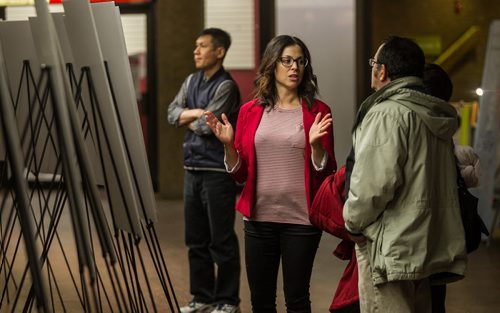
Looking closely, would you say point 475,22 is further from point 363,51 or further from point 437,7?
point 363,51

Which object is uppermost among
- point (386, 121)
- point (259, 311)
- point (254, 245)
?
point (386, 121)

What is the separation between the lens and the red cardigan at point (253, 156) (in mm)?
4727

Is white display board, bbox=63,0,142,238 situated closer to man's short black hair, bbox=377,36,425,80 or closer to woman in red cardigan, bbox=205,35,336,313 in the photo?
woman in red cardigan, bbox=205,35,336,313

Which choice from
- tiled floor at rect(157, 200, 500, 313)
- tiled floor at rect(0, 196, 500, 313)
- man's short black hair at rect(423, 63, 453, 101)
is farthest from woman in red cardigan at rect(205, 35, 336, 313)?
tiled floor at rect(157, 200, 500, 313)

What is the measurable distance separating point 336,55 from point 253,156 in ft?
19.4

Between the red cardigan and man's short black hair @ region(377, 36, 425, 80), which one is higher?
man's short black hair @ region(377, 36, 425, 80)

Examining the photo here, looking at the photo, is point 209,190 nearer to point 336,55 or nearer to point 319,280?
point 319,280

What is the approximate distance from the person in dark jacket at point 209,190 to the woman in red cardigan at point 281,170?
1056 mm

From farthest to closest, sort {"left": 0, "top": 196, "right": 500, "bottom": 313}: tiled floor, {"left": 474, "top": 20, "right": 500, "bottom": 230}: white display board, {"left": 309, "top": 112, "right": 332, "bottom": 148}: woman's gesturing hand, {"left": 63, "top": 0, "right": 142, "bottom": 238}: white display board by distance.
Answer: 1. {"left": 474, "top": 20, "right": 500, "bottom": 230}: white display board
2. {"left": 0, "top": 196, "right": 500, "bottom": 313}: tiled floor
3. {"left": 309, "top": 112, "right": 332, "bottom": 148}: woman's gesturing hand
4. {"left": 63, "top": 0, "right": 142, "bottom": 238}: white display board

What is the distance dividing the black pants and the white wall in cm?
574

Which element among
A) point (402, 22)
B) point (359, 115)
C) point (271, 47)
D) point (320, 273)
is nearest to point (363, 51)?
point (402, 22)

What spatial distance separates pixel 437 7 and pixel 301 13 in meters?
1.61

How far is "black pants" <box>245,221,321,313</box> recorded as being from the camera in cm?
468

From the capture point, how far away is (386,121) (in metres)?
3.99
